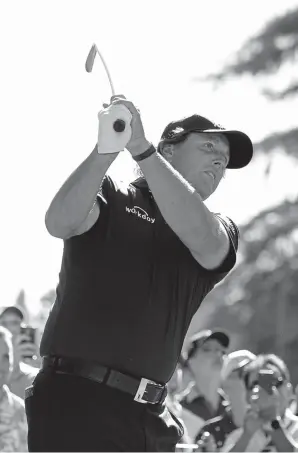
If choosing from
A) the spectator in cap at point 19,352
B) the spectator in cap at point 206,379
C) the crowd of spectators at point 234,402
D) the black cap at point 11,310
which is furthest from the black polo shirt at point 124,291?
the black cap at point 11,310

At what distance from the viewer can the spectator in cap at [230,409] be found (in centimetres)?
777

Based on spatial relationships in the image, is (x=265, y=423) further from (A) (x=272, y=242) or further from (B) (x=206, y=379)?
(A) (x=272, y=242)

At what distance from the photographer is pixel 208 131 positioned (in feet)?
14.9

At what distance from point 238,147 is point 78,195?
3.09 feet

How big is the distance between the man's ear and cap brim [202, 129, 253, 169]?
16 centimetres

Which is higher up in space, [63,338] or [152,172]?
[152,172]

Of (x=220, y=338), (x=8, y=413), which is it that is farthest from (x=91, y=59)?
(x=220, y=338)

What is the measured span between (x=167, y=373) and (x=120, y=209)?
0.61m

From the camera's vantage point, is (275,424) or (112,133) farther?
(275,424)

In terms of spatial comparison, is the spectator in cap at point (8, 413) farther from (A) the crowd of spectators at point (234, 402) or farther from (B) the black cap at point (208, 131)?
(B) the black cap at point (208, 131)

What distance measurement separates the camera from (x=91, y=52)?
4285 mm

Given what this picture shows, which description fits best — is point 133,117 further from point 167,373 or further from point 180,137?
point 167,373

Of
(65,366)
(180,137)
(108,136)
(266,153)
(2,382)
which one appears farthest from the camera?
(266,153)

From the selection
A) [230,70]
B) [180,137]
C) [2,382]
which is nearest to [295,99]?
[230,70]
